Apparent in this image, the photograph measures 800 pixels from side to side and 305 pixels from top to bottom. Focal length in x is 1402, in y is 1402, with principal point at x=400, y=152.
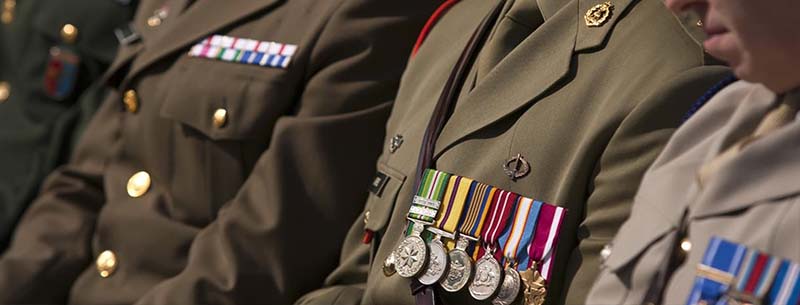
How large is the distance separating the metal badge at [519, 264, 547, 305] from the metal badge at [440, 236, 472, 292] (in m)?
0.10

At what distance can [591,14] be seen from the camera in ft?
7.00

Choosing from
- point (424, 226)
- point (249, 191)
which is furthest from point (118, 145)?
point (424, 226)

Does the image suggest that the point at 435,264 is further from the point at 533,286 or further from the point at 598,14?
the point at 598,14

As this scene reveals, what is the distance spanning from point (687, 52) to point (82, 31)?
8.05 ft

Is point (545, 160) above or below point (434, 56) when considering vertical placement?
below

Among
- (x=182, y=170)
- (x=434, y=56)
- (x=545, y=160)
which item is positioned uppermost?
(x=434, y=56)

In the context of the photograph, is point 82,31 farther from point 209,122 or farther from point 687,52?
point 687,52

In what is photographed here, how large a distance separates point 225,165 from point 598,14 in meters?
1.16

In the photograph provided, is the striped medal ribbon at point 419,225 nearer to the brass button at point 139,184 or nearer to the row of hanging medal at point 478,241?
the row of hanging medal at point 478,241

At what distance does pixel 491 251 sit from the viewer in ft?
6.82

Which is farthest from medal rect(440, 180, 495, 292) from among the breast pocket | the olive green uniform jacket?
the olive green uniform jacket

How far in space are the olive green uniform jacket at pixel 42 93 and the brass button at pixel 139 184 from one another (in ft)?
2.59

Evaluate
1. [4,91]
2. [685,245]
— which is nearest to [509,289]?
[685,245]

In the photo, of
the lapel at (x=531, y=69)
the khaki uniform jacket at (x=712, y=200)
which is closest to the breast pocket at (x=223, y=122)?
the lapel at (x=531, y=69)
